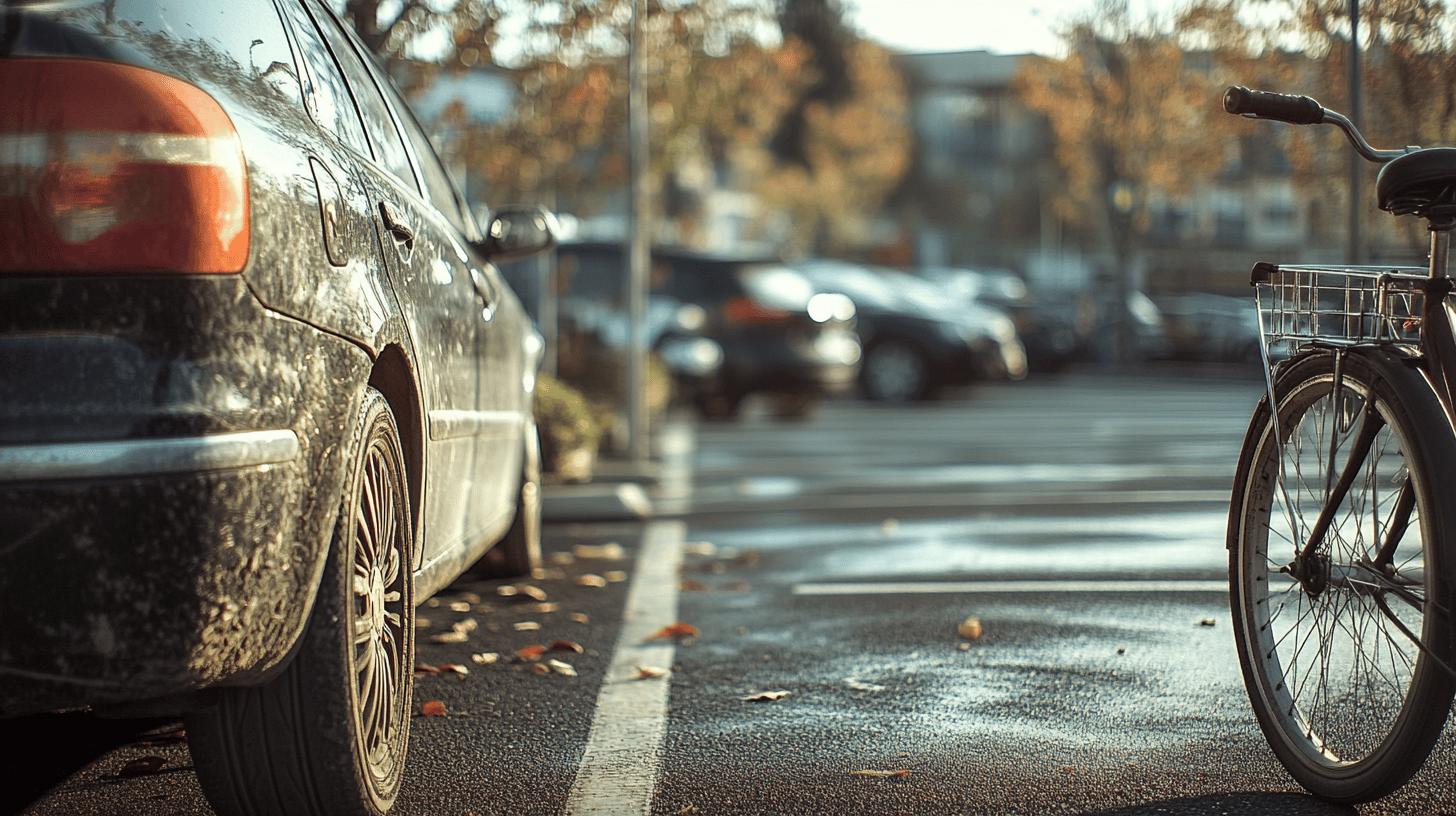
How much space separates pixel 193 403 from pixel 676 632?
3.06 meters

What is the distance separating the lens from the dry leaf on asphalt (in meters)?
4.90

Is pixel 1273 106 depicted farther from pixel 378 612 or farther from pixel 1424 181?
pixel 378 612

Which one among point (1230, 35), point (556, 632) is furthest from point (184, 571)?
point (1230, 35)

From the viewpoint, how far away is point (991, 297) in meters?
30.1

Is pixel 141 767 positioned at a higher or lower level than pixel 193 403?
lower

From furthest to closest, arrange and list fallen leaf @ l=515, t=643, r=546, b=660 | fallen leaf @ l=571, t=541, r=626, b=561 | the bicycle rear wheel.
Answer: fallen leaf @ l=571, t=541, r=626, b=561 < fallen leaf @ l=515, t=643, r=546, b=660 < the bicycle rear wheel

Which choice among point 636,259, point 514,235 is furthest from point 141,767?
point 636,259

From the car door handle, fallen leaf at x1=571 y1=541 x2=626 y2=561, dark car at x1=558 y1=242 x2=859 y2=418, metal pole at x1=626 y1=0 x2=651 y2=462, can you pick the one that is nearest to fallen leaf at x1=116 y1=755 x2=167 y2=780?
the car door handle

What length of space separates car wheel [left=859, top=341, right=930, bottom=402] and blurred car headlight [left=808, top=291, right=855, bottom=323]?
2.14m

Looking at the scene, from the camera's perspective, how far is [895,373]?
19672 millimetres

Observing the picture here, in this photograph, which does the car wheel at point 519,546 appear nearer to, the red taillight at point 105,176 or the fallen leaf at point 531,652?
the fallen leaf at point 531,652

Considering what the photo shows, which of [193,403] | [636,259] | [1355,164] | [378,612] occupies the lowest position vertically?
[378,612]

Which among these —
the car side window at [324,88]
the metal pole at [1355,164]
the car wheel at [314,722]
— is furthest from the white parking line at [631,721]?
the metal pole at [1355,164]

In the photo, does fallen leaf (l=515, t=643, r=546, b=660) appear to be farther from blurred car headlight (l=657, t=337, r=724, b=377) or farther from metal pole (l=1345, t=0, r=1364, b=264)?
blurred car headlight (l=657, t=337, r=724, b=377)
